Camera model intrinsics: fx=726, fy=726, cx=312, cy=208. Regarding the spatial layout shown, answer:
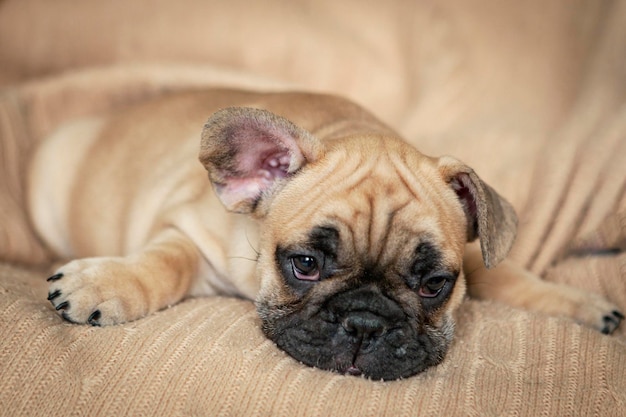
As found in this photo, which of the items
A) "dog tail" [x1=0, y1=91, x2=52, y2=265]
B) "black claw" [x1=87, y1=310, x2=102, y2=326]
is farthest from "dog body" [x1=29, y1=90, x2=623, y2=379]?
"dog tail" [x1=0, y1=91, x2=52, y2=265]

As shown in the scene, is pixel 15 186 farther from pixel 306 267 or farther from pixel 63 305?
pixel 306 267

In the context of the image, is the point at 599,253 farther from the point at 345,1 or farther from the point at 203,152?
the point at 345,1

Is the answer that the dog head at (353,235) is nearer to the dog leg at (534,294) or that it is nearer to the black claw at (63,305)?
the dog leg at (534,294)

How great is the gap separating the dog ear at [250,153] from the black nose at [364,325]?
53 centimetres

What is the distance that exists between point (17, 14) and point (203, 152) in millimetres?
2195

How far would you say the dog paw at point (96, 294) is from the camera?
207 cm

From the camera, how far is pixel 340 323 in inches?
77.1

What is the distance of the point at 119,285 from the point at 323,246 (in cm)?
63

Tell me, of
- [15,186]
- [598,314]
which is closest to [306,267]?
[598,314]

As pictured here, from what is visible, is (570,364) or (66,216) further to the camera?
(66,216)

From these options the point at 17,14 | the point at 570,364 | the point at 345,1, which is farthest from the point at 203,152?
the point at 17,14

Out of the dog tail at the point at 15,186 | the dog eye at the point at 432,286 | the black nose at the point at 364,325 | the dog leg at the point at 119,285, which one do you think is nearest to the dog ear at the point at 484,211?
the dog eye at the point at 432,286

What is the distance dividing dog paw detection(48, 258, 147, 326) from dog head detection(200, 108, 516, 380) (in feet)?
1.24

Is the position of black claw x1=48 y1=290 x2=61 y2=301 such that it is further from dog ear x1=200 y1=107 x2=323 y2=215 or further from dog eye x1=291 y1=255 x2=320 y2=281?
dog eye x1=291 y1=255 x2=320 y2=281
